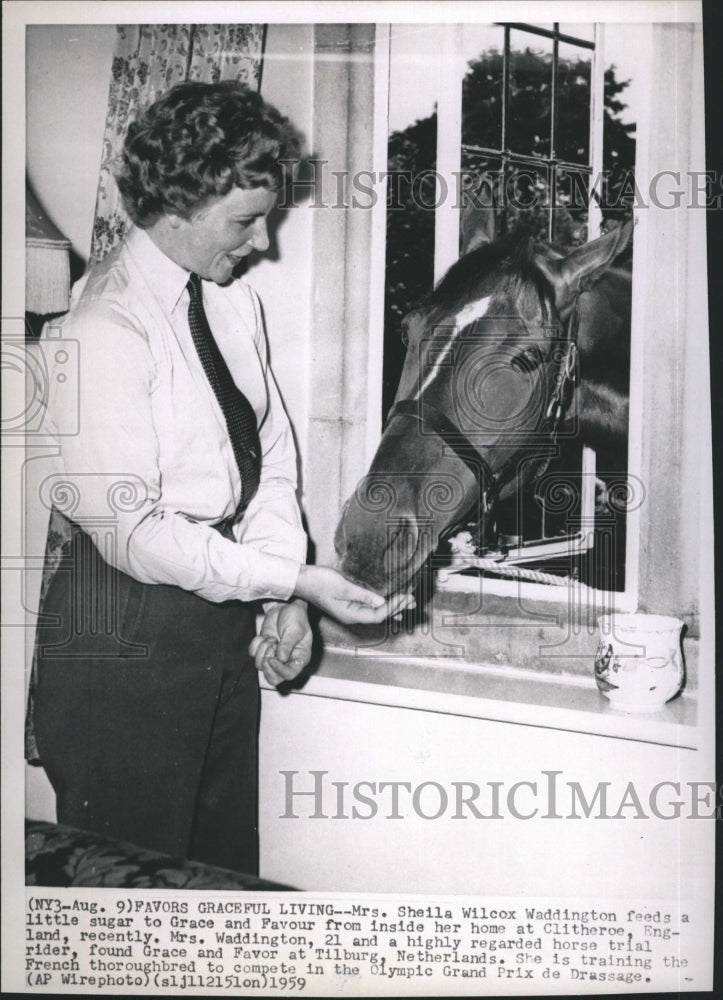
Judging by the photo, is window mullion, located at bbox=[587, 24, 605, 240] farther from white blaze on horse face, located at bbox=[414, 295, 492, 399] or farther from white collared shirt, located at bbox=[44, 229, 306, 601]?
white collared shirt, located at bbox=[44, 229, 306, 601]

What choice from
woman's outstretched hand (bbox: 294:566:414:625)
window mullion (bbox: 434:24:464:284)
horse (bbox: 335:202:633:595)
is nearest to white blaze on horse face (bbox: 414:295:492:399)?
horse (bbox: 335:202:633:595)

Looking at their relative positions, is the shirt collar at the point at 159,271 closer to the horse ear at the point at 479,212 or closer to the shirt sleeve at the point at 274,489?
the shirt sleeve at the point at 274,489

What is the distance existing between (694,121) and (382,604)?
43.2 inches

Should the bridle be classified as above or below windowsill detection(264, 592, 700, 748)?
above

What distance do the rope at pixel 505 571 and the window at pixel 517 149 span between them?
106 mm

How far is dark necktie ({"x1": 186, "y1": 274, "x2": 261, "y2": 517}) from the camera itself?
187 cm

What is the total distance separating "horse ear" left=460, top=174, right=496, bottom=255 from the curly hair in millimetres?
345

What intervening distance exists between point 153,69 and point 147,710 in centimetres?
123

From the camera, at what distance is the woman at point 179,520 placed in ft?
6.05

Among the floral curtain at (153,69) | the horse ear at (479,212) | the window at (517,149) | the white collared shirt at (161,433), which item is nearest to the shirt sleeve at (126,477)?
the white collared shirt at (161,433)

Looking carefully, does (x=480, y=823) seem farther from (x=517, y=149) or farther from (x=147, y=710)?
(x=517, y=149)

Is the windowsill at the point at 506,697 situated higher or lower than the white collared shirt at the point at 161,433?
lower

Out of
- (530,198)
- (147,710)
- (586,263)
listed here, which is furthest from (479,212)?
(147,710)

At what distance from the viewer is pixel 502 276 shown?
1888mm
